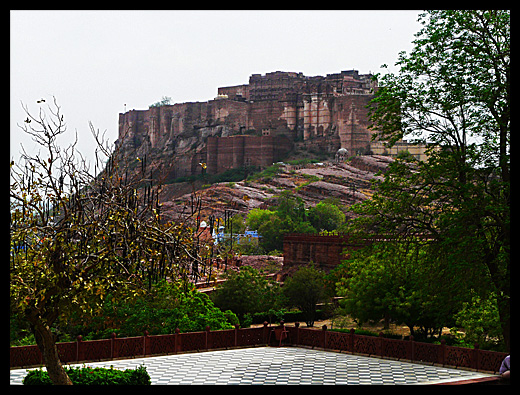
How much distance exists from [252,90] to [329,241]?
200ft

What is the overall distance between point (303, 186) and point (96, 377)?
6256cm

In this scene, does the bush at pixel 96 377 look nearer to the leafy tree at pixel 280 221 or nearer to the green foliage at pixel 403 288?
the green foliage at pixel 403 288

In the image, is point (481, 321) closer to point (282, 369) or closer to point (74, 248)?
point (282, 369)

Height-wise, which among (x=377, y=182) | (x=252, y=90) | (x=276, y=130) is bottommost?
(x=377, y=182)

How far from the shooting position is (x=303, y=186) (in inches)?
2896

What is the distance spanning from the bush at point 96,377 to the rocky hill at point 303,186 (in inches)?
2136

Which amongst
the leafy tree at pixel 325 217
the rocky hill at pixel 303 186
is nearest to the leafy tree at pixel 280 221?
the leafy tree at pixel 325 217

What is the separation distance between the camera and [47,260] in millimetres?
10414

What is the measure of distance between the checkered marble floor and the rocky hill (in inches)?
1875

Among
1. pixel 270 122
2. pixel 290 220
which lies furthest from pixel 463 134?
pixel 270 122

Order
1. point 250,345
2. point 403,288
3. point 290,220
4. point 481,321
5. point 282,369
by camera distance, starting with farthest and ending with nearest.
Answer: point 290,220 → point 403,288 → point 250,345 → point 481,321 → point 282,369

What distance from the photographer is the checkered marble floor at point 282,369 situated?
14.9 m

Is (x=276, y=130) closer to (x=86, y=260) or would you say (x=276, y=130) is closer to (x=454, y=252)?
(x=454, y=252)
